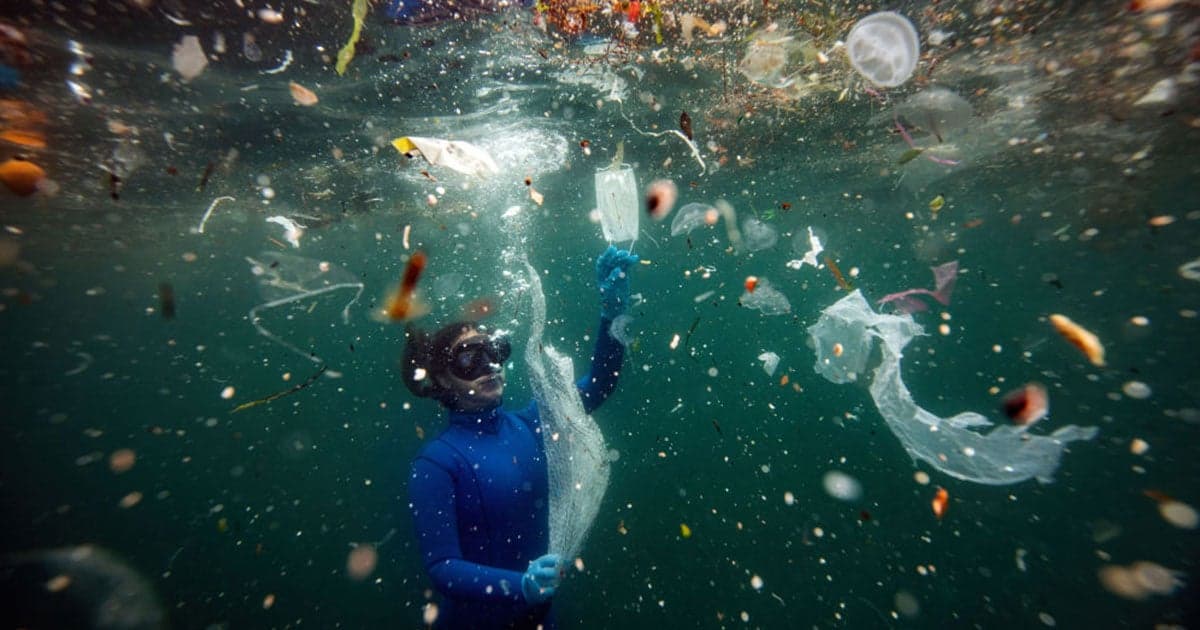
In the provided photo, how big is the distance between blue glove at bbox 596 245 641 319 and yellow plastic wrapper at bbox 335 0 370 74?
13.5 feet

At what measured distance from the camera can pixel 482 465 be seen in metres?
4.34

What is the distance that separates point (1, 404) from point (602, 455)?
77885mm

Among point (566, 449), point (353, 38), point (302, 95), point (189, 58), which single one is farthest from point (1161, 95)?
point (189, 58)

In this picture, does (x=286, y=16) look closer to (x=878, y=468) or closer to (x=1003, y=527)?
(x=1003, y=527)

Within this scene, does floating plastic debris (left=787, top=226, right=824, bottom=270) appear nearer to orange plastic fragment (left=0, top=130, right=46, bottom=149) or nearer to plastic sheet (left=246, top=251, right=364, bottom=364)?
plastic sheet (left=246, top=251, right=364, bottom=364)

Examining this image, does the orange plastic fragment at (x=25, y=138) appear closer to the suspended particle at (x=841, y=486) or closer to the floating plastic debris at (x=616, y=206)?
the floating plastic debris at (x=616, y=206)

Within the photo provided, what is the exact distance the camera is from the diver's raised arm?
4992 millimetres

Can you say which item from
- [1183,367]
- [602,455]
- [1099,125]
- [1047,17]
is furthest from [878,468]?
[1183,367]

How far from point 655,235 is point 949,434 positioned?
95.0ft

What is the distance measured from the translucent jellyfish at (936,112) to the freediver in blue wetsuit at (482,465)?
31.3ft

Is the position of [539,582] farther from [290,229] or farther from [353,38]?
[290,229]

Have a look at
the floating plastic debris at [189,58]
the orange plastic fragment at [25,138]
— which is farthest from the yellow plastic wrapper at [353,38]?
the orange plastic fragment at [25,138]

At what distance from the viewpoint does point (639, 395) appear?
34.3m

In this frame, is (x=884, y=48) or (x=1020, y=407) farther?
(x=884, y=48)
